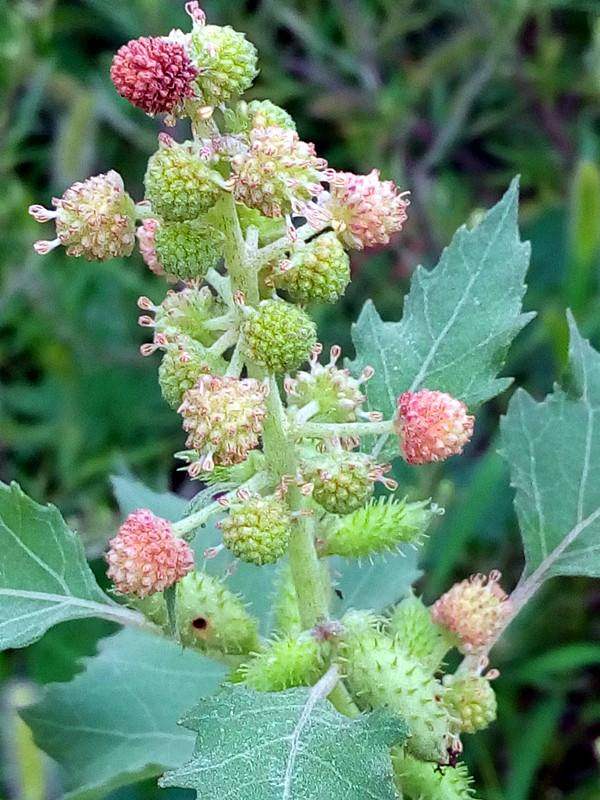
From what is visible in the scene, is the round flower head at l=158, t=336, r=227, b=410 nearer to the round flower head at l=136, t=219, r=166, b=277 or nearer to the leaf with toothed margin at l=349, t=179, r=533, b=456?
the round flower head at l=136, t=219, r=166, b=277

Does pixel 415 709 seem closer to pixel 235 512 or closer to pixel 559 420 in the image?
pixel 235 512

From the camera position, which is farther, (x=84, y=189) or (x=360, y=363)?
(x=360, y=363)

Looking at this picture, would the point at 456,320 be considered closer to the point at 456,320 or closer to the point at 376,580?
the point at 456,320

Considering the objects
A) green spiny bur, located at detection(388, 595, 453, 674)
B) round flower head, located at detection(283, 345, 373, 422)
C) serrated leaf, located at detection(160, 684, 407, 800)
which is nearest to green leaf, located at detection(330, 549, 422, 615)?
green spiny bur, located at detection(388, 595, 453, 674)

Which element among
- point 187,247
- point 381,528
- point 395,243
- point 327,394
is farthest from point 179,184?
point 395,243

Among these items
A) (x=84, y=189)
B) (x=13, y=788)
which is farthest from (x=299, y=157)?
(x=13, y=788)
